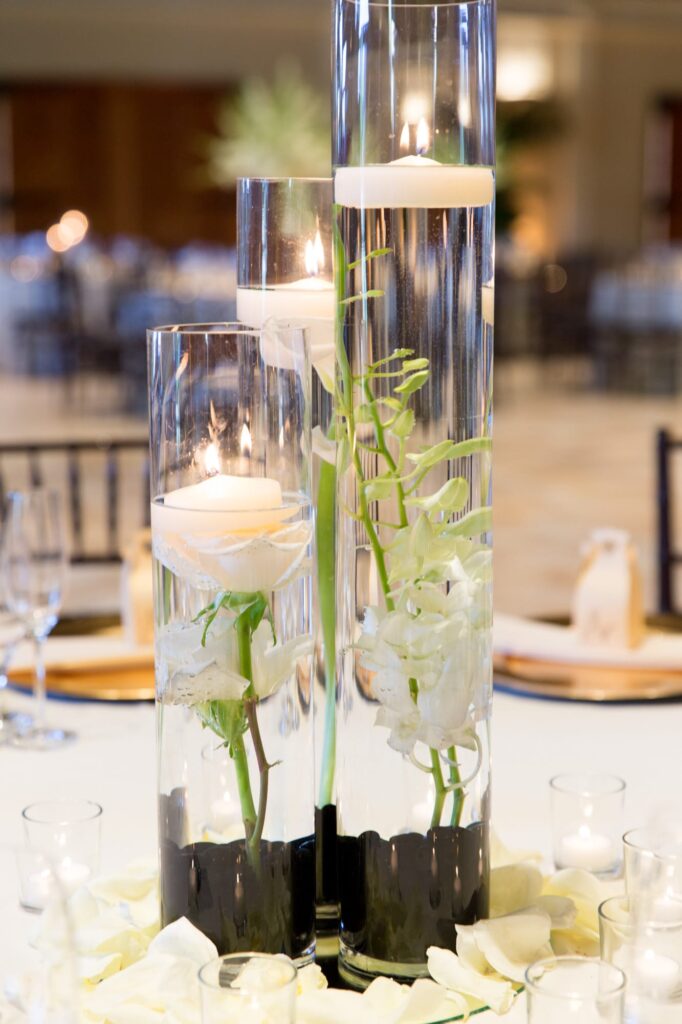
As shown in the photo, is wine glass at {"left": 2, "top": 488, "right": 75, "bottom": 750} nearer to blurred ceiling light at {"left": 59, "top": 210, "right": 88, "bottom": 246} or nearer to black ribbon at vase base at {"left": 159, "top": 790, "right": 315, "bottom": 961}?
black ribbon at vase base at {"left": 159, "top": 790, "right": 315, "bottom": 961}

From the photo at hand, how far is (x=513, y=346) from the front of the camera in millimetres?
10773

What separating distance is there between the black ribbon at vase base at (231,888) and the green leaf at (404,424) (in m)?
0.29

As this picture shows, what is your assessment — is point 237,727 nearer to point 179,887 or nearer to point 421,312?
point 179,887

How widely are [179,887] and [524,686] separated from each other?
0.79 meters

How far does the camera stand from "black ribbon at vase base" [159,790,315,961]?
0.98m

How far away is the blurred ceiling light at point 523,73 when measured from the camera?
13078 mm

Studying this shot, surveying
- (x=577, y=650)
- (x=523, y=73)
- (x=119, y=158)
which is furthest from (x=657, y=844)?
(x=119, y=158)

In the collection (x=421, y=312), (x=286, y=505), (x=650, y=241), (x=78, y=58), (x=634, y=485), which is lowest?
(x=634, y=485)

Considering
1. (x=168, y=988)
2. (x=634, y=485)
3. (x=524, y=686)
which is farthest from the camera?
(x=634, y=485)

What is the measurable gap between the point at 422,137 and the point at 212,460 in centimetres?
26

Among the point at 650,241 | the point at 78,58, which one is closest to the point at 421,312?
the point at 78,58

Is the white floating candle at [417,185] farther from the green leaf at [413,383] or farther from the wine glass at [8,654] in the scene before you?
the wine glass at [8,654]

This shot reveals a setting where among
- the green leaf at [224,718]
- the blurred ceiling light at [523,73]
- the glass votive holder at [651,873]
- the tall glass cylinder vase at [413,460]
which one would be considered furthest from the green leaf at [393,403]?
the blurred ceiling light at [523,73]

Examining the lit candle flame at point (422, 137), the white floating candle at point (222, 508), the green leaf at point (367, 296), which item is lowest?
the white floating candle at point (222, 508)
